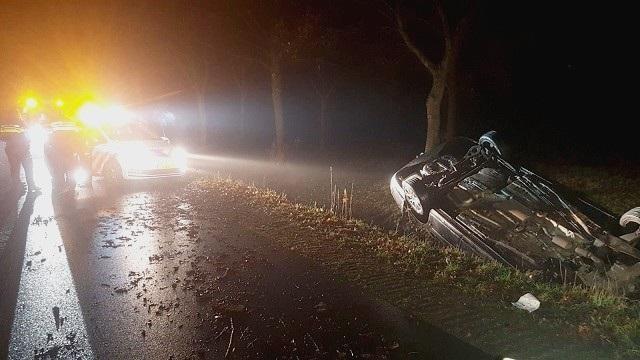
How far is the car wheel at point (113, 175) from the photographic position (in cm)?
1165

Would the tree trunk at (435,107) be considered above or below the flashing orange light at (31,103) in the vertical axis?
below

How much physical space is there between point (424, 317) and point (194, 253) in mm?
3508

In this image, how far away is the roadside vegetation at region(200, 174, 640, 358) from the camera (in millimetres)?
4008

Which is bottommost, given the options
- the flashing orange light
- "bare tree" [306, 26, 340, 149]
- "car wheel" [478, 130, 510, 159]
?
"car wheel" [478, 130, 510, 159]

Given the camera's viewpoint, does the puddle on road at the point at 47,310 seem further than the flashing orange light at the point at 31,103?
No

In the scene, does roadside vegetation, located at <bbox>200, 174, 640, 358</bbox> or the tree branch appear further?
the tree branch

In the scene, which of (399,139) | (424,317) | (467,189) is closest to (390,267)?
(424,317)

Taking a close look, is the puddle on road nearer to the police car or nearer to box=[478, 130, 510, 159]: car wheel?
the police car

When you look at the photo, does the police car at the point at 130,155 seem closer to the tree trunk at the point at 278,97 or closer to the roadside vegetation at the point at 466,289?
the tree trunk at the point at 278,97

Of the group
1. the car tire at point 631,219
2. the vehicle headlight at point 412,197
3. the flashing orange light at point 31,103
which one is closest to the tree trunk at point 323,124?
the flashing orange light at point 31,103

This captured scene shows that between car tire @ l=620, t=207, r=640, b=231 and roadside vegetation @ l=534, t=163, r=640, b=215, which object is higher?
car tire @ l=620, t=207, r=640, b=231

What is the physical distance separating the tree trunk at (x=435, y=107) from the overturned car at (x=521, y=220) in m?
3.79

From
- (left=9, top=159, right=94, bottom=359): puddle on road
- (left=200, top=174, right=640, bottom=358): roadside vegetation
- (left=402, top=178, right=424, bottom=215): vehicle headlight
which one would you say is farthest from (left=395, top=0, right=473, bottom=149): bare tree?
(left=9, top=159, right=94, bottom=359): puddle on road

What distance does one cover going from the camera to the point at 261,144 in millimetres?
25375
